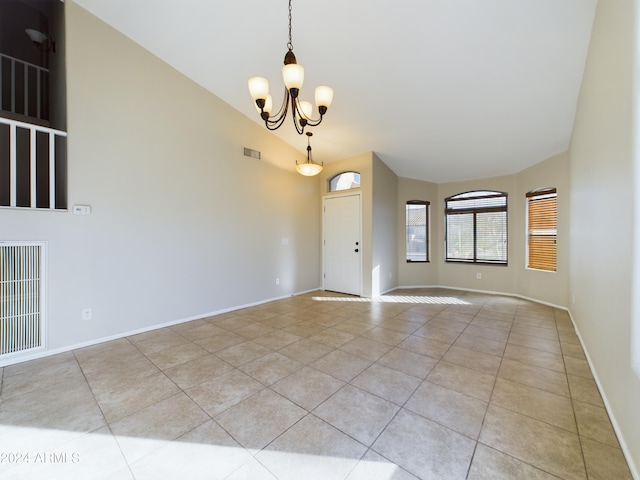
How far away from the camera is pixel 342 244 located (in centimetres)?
547

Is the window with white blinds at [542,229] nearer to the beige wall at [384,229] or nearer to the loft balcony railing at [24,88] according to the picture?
the beige wall at [384,229]

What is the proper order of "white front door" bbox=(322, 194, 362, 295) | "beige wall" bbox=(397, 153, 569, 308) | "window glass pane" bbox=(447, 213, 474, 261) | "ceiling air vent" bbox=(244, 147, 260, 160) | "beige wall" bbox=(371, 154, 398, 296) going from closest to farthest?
"beige wall" bbox=(397, 153, 569, 308), "ceiling air vent" bbox=(244, 147, 260, 160), "beige wall" bbox=(371, 154, 398, 296), "white front door" bbox=(322, 194, 362, 295), "window glass pane" bbox=(447, 213, 474, 261)

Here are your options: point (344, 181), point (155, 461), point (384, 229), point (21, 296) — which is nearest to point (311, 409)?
point (155, 461)

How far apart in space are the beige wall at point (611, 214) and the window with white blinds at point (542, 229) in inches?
83.8

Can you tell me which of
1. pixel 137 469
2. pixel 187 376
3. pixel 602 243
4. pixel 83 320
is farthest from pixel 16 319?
pixel 602 243

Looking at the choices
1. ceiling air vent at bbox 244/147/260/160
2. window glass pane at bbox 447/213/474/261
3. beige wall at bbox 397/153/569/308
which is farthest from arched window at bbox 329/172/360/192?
window glass pane at bbox 447/213/474/261

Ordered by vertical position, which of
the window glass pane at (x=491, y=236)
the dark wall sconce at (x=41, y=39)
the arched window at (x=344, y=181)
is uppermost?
the dark wall sconce at (x=41, y=39)

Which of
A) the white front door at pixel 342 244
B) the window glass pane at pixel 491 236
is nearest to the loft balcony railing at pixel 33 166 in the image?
the white front door at pixel 342 244

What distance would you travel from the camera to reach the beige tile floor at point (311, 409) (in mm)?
1398

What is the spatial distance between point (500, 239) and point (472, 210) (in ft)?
2.66

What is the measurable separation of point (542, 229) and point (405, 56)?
3976 millimetres

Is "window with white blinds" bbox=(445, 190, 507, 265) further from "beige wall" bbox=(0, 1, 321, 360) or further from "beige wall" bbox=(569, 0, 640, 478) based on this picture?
"beige wall" bbox=(0, 1, 321, 360)

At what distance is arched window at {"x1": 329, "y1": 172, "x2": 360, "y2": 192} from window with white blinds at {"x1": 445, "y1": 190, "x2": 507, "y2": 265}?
2318 millimetres

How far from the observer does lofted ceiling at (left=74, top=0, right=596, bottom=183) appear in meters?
2.36
